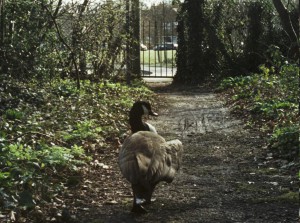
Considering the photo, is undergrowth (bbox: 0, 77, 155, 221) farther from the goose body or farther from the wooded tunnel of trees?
the goose body

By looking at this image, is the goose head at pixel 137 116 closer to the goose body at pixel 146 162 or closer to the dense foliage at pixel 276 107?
the goose body at pixel 146 162

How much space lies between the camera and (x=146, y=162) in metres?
4.91

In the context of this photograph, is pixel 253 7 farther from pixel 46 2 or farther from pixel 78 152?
pixel 78 152

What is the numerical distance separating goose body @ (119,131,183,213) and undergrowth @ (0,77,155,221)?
39.2 inches

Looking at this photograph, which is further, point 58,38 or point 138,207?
point 58,38

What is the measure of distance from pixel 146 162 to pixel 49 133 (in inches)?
151

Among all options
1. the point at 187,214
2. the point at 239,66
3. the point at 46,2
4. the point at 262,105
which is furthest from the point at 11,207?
the point at 239,66

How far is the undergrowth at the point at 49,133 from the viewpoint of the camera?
18.3ft

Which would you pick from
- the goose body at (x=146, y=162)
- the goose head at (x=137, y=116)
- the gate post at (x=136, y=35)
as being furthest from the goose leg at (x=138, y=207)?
the gate post at (x=136, y=35)

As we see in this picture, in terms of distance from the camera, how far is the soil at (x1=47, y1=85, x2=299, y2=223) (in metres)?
5.39

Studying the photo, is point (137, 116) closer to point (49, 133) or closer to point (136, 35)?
point (49, 133)

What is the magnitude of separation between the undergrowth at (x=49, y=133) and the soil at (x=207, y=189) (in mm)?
346

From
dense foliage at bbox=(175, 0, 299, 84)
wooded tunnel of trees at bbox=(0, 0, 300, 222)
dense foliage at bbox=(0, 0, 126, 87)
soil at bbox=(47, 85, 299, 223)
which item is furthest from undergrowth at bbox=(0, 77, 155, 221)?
dense foliage at bbox=(175, 0, 299, 84)

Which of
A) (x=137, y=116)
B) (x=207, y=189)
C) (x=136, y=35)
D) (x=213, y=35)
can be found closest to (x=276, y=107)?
(x=207, y=189)
